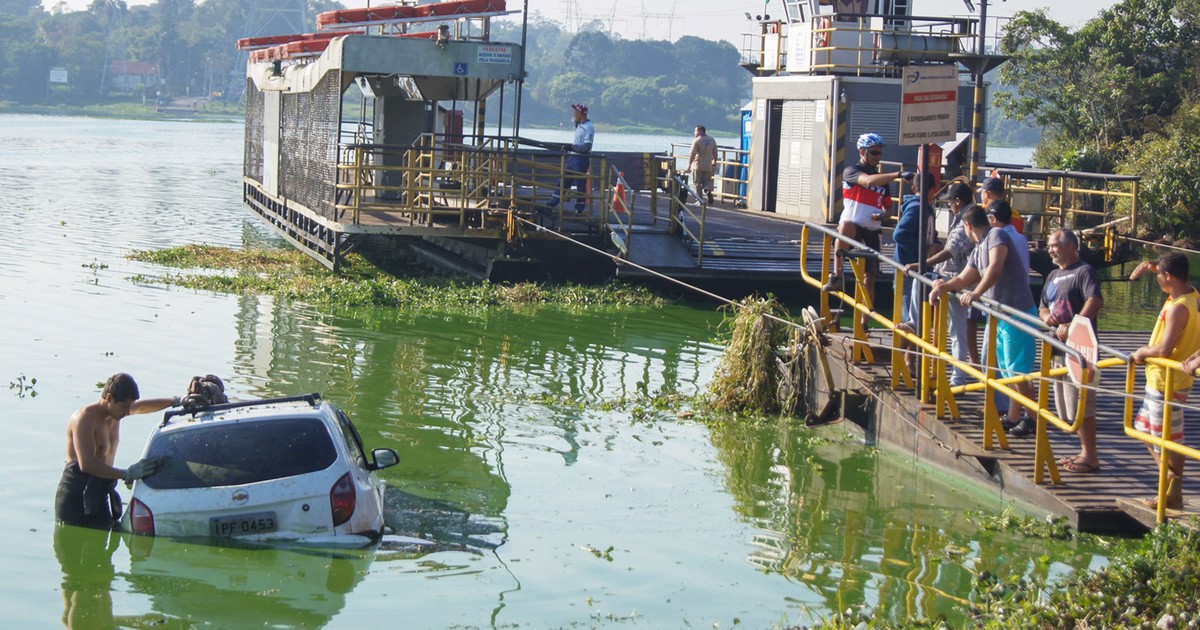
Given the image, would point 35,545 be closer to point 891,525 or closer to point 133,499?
point 133,499

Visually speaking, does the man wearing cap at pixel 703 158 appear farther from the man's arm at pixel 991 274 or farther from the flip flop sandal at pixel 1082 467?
the flip flop sandal at pixel 1082 467

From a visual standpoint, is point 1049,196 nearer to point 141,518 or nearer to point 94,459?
point 94,459

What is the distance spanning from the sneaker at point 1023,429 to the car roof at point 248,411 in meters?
5.34

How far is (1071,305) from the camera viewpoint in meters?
10.4

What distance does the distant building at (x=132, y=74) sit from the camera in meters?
155

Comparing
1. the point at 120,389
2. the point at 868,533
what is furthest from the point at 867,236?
the point at 120,389

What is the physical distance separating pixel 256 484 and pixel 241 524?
0.26 m

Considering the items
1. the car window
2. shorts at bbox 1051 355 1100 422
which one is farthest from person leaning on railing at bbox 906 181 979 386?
the car window

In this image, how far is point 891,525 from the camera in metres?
10.4

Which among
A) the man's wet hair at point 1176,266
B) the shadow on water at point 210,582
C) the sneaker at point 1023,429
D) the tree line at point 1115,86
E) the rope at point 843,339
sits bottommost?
the shadow on water at point 210,582

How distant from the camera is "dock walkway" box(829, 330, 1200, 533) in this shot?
384 inches

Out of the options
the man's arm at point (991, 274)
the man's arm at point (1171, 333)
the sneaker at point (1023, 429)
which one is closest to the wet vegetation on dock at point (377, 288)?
the sneaker at point (1023, 429)

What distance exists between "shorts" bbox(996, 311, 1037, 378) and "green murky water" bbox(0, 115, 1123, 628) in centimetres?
105

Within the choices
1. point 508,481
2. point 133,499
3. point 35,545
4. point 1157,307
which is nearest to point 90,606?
point 133,499
